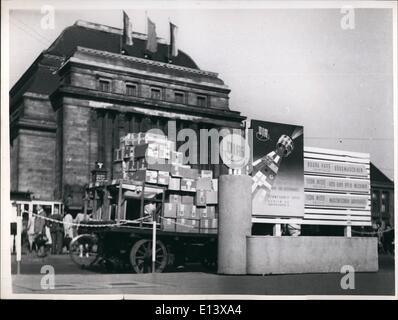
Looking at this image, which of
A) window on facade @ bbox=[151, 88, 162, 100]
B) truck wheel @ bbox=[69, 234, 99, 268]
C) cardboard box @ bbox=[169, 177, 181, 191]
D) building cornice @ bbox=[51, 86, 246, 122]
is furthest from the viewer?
window on facade @ bbox=[151, 88, 162, 100]

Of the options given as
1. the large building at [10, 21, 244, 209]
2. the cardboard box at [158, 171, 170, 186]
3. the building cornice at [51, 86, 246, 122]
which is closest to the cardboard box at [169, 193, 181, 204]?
the cardboard box at [158, 171, 170, 186]

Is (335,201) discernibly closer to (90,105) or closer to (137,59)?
(137,59)

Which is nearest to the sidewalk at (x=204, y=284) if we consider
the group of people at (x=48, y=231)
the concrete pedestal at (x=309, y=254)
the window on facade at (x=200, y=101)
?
the concrete pedestal at (x=309, y=254)

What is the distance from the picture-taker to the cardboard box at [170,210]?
12398mm

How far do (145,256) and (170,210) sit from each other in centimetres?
102

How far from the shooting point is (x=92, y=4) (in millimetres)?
10953

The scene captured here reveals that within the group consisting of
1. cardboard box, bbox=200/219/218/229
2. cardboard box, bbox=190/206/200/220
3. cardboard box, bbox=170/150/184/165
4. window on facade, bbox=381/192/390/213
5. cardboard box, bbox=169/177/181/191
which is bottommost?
cardboard box, bbox=200/219/218/229

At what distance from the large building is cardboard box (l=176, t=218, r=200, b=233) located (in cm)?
229

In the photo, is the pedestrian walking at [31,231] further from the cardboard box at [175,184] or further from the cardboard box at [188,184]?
the cardboard box at [188,184]

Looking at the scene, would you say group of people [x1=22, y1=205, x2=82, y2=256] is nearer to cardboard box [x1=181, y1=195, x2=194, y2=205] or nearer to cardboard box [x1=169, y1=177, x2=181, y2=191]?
cardboard box [x1=169, y1=177, x2=181, y2=191]

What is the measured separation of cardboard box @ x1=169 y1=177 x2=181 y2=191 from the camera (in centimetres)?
1248

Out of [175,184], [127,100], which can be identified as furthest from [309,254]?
[127,100]
